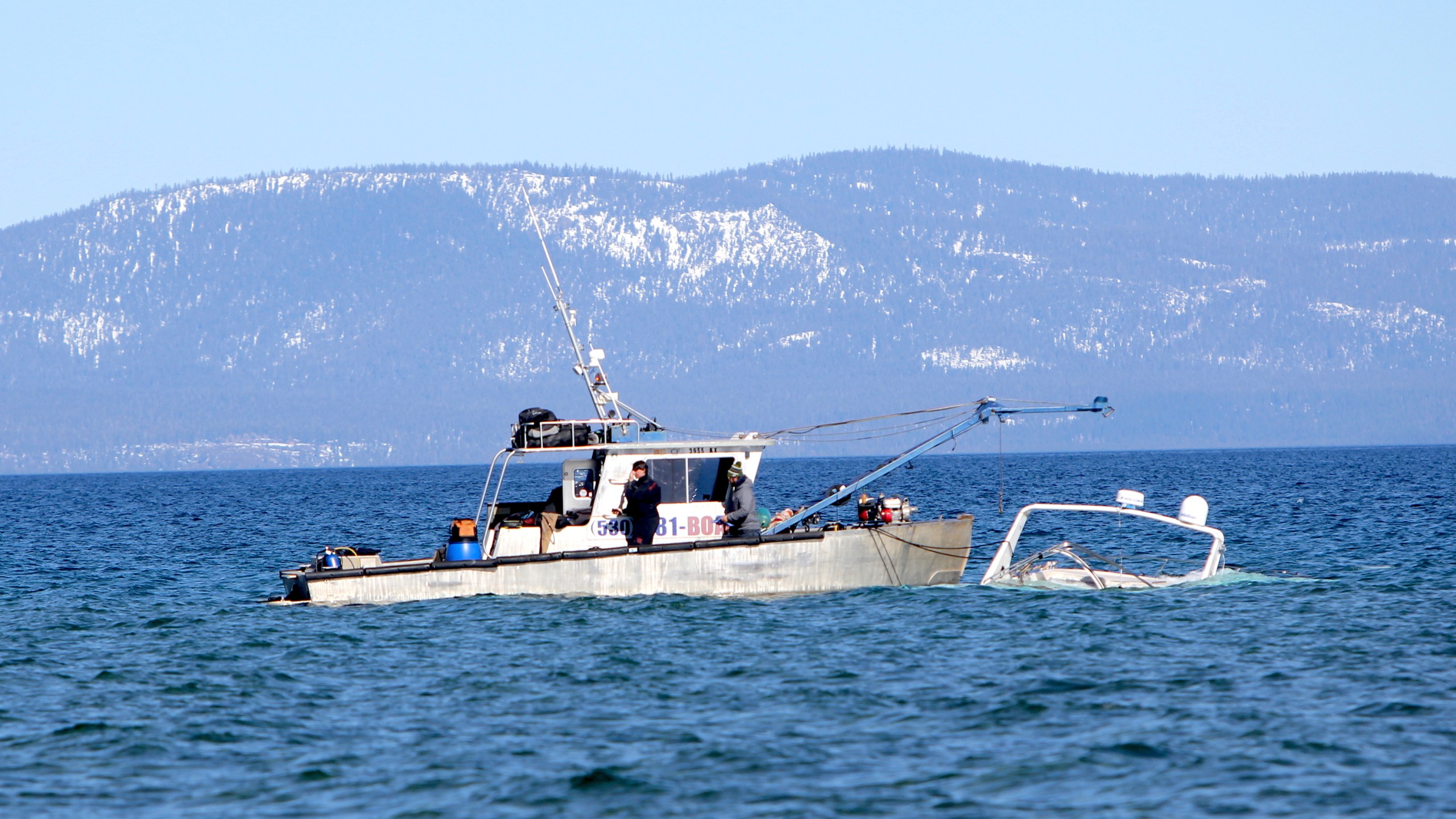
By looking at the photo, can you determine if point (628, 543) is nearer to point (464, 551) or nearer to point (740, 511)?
point (740, 511)

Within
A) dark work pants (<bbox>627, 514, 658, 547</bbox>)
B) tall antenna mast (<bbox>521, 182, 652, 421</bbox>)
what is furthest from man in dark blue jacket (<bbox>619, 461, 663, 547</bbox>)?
tall antenna mast (<bbox>521, 182, 652, 421</bbox>)

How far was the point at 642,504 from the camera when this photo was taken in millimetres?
25609

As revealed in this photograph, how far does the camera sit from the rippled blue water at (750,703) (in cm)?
1443

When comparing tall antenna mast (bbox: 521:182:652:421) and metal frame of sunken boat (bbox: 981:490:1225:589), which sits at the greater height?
tall antenna mast (bbox: 521:182:652:421)

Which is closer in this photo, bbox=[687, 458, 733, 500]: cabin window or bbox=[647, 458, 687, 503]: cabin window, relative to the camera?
bbox=[647, 458, 687, 503]: cabin window

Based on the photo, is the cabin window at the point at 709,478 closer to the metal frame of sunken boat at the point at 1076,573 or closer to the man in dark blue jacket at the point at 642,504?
the man in dark blue jacket at the point at 642,504

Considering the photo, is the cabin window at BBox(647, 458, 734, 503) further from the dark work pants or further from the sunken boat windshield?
the sunken boat windshield

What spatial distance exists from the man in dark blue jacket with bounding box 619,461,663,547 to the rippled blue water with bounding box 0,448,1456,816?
1525 mm

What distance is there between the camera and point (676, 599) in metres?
25.2

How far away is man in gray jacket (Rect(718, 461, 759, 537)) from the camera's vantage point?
2552 centimetres

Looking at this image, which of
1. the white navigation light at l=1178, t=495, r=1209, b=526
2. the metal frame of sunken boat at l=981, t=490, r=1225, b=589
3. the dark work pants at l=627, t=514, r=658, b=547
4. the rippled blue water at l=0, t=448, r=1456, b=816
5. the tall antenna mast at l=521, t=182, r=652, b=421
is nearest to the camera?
the rippled blue water at l=0, t=448, r=1456, b=816

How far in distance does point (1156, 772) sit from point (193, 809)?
8.66 meters

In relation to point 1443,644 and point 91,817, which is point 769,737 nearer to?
point 91,817

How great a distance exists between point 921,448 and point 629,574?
6.05m
